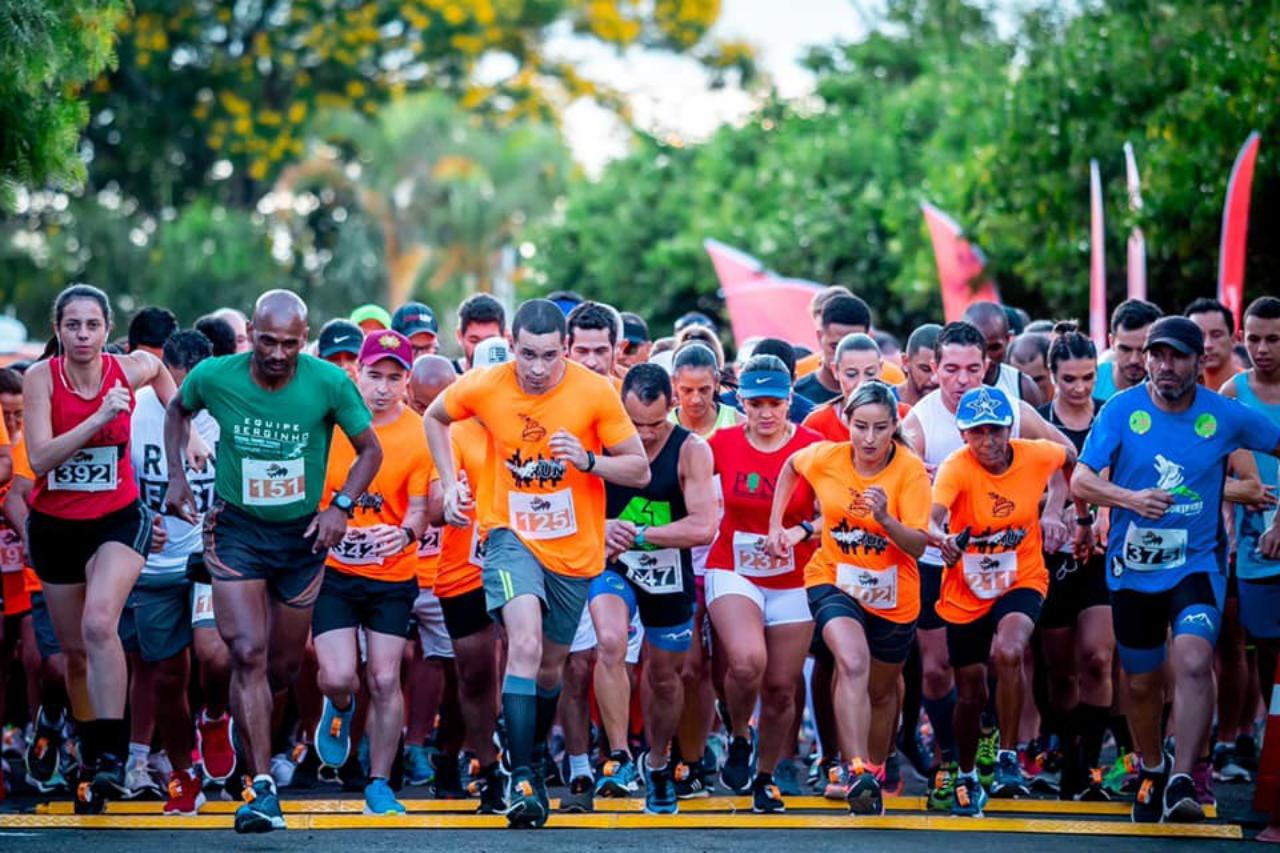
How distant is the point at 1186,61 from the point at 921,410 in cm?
1144

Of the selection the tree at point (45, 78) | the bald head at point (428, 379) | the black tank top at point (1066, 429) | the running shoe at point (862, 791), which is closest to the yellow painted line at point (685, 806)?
the running shoe at point (862, 791)

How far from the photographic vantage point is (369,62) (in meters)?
47.4

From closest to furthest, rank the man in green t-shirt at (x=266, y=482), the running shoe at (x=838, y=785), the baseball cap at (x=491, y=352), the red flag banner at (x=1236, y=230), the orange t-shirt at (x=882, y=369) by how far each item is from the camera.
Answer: the man in green t-shirt at (x=266, y=482) < the running shoe at (x=838, y=785) < the baseball cap at (x=491, y=352) < the orange t-shirt at (x=882, y=369) < the red flag banner at (x=1236, y=230)

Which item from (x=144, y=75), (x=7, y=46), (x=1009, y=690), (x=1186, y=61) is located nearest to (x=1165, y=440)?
(x=1009, y=690)

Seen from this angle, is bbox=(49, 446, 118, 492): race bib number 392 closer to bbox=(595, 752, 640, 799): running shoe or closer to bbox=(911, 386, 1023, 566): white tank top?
→ bbox=(595, 752, 640, 799): running shoe

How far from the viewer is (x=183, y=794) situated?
11.4 metres

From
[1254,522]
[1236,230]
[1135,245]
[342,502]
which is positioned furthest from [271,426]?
[1135,245]

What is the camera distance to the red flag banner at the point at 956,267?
74.4ft

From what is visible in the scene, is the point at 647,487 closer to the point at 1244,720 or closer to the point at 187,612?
the point at 187,612

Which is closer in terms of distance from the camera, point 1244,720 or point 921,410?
point 921,410

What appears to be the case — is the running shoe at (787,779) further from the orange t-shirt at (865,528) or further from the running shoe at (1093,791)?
the running shoe at (1093,791)

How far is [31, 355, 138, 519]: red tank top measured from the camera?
11.1 m

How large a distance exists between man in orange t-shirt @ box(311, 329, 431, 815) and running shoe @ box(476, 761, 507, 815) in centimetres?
43

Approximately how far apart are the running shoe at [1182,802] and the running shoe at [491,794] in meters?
3.04
